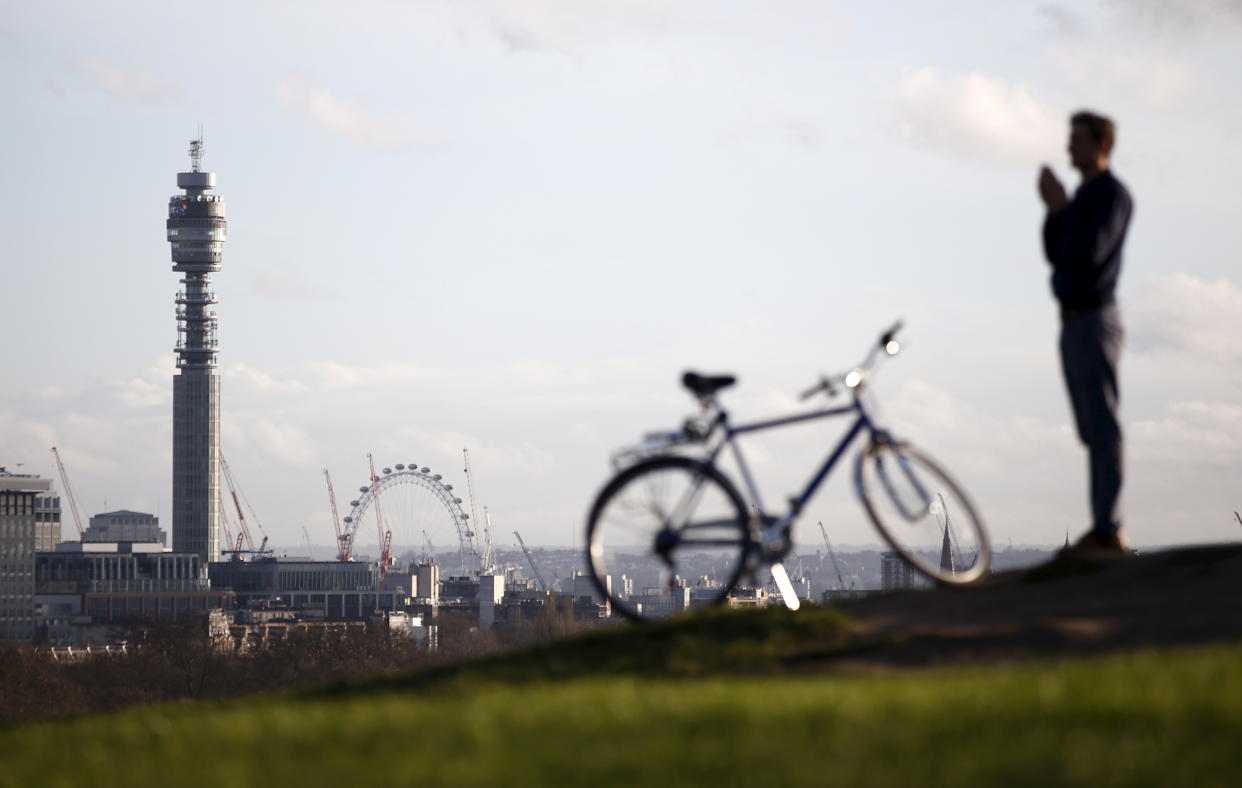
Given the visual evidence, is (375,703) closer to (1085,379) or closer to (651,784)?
(651,784)

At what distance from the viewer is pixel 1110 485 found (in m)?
13.7

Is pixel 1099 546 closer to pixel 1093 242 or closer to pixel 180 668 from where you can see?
pixel 1093 242

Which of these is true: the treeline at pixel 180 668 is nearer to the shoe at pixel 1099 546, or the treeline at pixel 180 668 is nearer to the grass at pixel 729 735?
the shoe at pixel 1099 546

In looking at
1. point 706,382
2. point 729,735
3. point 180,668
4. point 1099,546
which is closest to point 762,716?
point 729,735

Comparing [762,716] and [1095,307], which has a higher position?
[1095,307]

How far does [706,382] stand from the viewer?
1281cm

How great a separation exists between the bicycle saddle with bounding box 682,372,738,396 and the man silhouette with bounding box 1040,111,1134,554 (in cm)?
269

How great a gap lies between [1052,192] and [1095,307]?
110cm

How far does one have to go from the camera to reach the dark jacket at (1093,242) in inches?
531

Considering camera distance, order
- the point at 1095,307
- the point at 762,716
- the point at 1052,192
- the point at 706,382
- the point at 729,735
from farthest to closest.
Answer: the point at 1052,192 < the point at 1095,307 < the point at 706,382 < the point at 762,716 < the point at 729,735

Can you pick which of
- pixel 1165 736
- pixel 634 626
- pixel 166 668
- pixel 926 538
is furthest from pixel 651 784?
pixel 166 668

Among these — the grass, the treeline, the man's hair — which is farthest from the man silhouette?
the treeline

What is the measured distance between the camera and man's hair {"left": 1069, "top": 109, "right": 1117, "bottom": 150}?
13.7 meters

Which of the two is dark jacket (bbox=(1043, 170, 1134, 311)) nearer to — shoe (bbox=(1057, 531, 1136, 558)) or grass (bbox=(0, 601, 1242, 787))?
shoe (bbox=(1057, 531, 1136, 558))
